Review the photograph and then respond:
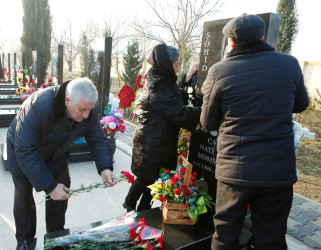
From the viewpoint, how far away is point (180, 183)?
7.68ft

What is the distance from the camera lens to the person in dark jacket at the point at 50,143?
1.71 metres

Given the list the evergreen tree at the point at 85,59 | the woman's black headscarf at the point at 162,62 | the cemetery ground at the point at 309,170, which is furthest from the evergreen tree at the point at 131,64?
the woman's black headscarf at the point at 162,62

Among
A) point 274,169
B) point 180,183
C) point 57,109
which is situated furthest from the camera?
point 180,183

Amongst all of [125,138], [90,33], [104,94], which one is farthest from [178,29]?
[90,33]

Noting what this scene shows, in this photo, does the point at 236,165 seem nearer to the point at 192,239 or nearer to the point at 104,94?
the point at 192,239

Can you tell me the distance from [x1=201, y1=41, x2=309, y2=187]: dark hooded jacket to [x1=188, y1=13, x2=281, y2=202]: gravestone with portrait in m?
0.90

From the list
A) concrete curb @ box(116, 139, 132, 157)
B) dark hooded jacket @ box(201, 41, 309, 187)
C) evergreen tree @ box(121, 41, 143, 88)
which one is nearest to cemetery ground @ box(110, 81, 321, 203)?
concrete curb @ box(116, 139, 132, 157)

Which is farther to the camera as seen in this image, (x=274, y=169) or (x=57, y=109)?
(x=57, y=109)

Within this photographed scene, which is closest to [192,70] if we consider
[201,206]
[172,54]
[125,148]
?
[172,54]

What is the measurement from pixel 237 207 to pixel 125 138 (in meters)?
5.78

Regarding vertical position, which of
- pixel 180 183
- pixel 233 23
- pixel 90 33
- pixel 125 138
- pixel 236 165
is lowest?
pixel 125 138

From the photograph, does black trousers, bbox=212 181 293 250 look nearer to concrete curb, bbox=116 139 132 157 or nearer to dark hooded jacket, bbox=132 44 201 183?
dark hooded jacket, bbox=132 44 201 183

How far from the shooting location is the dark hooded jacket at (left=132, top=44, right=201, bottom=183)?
2.21 metres

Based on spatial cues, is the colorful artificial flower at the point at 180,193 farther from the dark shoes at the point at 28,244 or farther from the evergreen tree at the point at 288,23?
the evergreen tree at the point at 288,23
